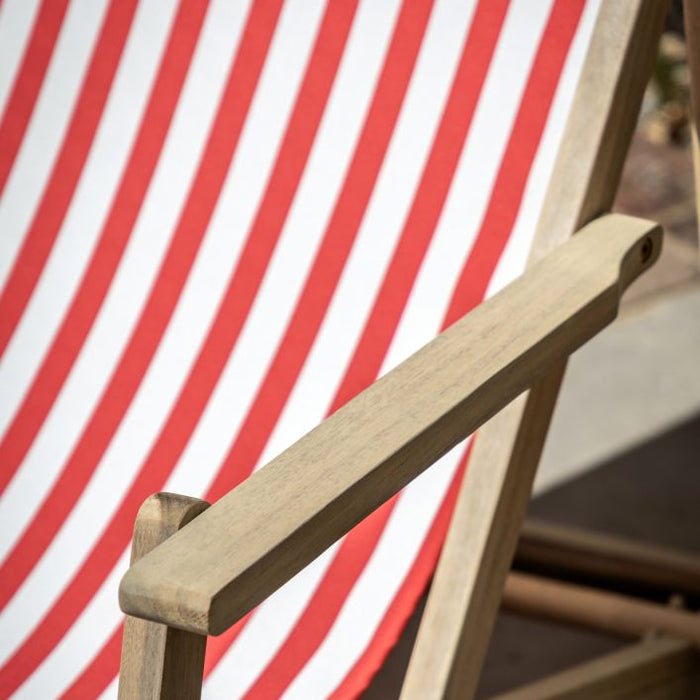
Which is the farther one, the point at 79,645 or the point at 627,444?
the point at 627,444

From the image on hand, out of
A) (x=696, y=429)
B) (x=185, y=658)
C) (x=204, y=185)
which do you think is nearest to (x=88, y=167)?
(x=204, y=185)

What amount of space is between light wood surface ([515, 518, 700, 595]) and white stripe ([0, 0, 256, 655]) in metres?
0.60

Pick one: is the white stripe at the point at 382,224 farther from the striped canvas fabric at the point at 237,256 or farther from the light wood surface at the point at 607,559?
the light wood surface at the point at 607,559

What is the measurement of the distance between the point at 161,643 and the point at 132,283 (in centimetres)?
65

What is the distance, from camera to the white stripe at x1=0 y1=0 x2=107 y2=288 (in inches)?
53.8

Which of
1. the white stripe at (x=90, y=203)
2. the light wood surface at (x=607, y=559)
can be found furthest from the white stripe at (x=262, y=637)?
the light wood surface at (x=607, y=559)

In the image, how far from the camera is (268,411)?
47.9 inches

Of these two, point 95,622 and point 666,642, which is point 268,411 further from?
point 666,642

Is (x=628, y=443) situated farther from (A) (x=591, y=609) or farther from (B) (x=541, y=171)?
(B) (x=541, y=171)

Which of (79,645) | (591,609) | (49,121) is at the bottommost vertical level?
(79,645)

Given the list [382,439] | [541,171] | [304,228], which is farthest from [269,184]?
[382,439]

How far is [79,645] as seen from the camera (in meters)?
1.11

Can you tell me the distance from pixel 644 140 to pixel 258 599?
2.40m

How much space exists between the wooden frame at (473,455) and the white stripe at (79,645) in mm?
271
